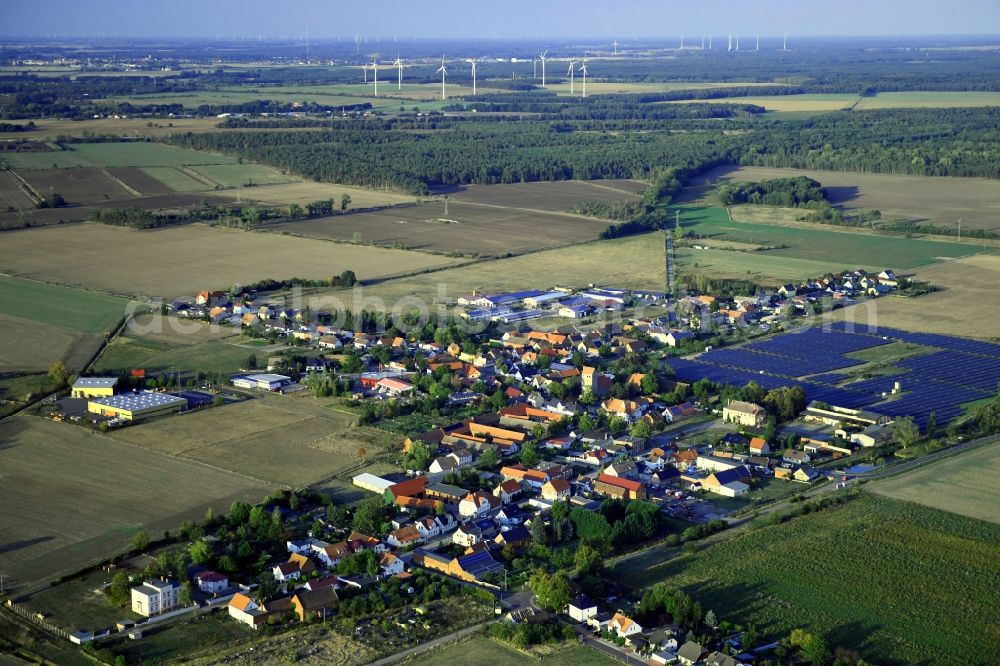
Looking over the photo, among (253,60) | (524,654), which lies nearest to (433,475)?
(524,654)

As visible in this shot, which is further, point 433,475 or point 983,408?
point 983,408

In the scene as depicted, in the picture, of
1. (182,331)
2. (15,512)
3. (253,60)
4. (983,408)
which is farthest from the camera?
(253,60)

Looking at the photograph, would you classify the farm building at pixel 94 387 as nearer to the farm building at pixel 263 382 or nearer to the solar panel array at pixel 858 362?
the farm building at pixel 263 382

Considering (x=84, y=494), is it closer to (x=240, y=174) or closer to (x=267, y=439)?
(x=267, y=439)

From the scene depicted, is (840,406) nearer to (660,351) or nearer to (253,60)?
(660,351)

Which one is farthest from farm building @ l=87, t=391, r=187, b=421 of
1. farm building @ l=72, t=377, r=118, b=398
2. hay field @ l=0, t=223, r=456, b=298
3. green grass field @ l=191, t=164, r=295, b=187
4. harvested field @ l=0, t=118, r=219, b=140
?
harvested field @ l=0, t=118, r=219, b=140

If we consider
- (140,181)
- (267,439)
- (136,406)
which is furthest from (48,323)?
(140,181)

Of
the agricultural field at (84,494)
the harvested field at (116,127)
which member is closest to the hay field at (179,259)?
the agricultural field at (84,494)
